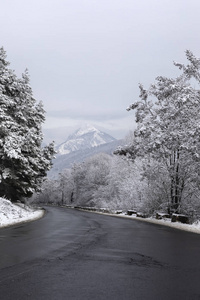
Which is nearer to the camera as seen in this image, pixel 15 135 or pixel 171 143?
pixel 171 143

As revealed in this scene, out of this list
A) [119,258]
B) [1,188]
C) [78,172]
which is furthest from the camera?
[78,172]

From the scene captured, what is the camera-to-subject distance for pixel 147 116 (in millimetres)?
27422

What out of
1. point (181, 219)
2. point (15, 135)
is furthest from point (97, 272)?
point (15, 135)

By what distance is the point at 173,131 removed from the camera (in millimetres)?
24078

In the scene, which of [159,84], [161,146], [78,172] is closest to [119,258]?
[161,146]

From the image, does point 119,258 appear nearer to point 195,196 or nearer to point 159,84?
point 195,196

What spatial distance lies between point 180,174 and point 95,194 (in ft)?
172

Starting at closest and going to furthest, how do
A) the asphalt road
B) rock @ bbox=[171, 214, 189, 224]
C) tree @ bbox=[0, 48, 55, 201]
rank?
the asphalt road
rock @ bbox=[171, 214, 189, 224]
tree @ bbox=[0, 48, 55, 201]

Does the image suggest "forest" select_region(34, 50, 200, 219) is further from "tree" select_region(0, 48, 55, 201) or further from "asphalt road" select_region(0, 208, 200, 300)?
"asphalt road" select_region(0, 208, 200, 300)

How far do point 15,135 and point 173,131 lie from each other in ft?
41.4

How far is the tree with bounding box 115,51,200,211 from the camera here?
2325 centimetres

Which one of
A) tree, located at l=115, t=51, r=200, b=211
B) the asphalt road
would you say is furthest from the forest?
the asphalt road

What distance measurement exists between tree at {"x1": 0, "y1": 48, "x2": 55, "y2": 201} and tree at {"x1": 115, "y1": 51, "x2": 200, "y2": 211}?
8.55 meters

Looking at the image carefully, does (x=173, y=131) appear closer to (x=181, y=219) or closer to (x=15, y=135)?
(x=181, y=219)
